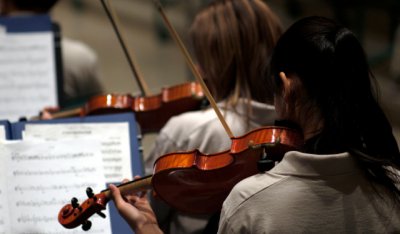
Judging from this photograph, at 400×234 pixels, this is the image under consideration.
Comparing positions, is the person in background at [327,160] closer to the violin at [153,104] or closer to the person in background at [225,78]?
the person in background at [225,78]

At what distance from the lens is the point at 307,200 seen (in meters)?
1.36

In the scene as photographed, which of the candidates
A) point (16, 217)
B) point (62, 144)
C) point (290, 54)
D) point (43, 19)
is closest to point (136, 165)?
point (62, 144)

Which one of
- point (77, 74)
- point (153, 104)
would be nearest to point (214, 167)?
point (153, 104)

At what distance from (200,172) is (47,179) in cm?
42

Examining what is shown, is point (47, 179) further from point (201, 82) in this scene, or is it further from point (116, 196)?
point (201, 82)

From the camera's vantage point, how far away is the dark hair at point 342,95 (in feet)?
4.57

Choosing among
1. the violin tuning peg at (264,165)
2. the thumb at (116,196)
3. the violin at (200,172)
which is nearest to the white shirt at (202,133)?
the violin at (200,172)

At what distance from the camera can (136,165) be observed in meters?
1.92

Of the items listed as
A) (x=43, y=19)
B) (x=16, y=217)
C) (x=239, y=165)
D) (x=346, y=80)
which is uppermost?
(x=43, y=19)

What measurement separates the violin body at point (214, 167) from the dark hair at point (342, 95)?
116 mm

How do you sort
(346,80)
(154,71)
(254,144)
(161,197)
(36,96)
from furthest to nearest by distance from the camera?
(154,71)
(36,96)
(161,197)
(254,144)
(346,80)

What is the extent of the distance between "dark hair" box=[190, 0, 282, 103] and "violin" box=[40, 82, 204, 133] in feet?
0.51

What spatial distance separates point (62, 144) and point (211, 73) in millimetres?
511

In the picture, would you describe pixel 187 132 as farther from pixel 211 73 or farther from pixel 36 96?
pixel 36 96
